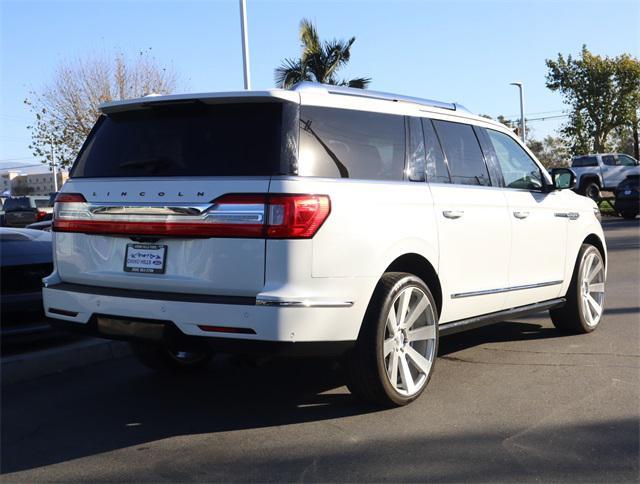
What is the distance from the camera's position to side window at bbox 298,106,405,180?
13.2ft

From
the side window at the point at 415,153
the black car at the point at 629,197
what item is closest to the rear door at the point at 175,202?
the side window at the point at 415,153

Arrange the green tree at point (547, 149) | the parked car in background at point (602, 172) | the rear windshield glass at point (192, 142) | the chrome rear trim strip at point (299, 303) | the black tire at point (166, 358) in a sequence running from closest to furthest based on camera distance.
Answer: the chrome rear trim strip at point (299, 303)
the rear windshield glass at point (192, 142)
the black tire at point (166, 358)
the parked car in background at point (602, 172)
the green tree at point (547, 149)

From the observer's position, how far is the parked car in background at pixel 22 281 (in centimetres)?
580

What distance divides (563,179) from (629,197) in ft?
63.4

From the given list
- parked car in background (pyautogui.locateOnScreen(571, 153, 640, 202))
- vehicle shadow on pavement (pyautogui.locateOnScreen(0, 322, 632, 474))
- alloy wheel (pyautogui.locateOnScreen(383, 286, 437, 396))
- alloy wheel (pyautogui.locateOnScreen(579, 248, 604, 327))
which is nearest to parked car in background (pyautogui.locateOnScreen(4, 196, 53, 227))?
vehicle shadow on pavement (pyautogui.locateOnScreen(0, 322, 632, 474))

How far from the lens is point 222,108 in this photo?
13.4ft

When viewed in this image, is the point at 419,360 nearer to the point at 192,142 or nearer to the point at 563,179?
the point at 192,142

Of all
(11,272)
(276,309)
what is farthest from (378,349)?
(11,272)

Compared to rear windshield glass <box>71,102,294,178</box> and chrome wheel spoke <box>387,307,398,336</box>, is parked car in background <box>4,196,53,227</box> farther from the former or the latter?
chrome wheel spoke <box>387,307,398,336</box>

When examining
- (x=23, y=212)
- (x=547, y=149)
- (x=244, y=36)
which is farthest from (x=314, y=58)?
(x=547, y=149)

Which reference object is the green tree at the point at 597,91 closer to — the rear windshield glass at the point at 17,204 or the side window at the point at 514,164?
the rear windshield glass at the point at 17,204

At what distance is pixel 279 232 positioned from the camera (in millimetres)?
3736

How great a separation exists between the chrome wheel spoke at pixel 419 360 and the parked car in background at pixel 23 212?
73.7 ft

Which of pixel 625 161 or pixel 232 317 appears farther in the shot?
pixel 625 161
